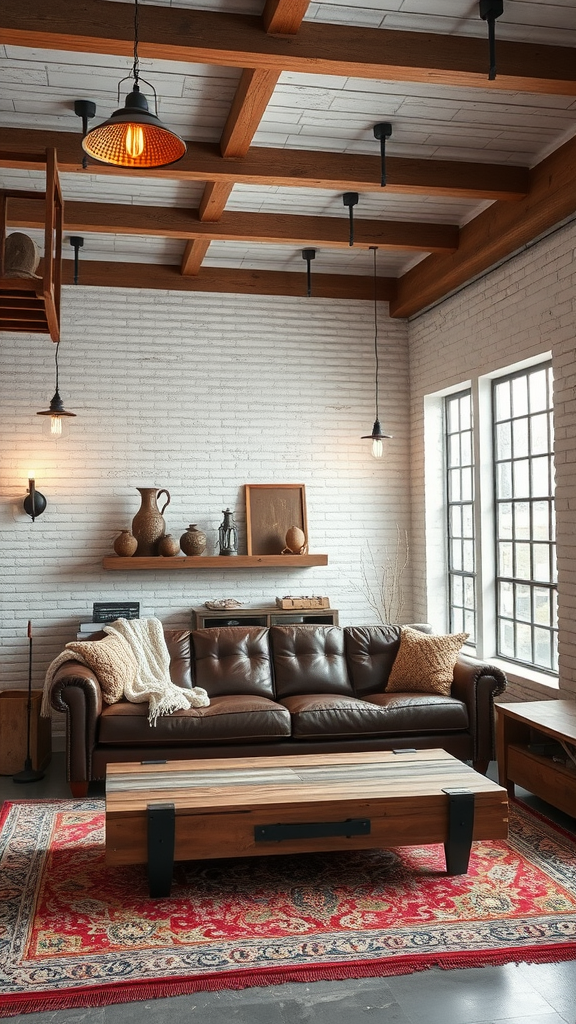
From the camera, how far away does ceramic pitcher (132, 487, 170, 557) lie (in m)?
6.87

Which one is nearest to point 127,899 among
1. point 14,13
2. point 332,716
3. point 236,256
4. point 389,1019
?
point 389,1019

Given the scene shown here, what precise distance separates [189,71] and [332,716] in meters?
3.49

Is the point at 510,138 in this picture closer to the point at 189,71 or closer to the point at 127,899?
the point at 189,71

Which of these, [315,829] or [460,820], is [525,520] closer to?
[460,820]

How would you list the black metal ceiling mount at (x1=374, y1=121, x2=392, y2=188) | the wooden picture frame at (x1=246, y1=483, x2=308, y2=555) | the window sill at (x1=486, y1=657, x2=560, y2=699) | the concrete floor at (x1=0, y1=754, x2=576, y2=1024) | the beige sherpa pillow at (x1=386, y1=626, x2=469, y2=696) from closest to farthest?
the concrete floor at (x1=0, y1=754, x2=576, y2=1024)
the black metal ceiling mount at (x1=374, y1=121, x2=392, y2=188)
the window sill at (x1=486, y1=657, x2=560, y2=699)
the beige sherpa pillow at (x1=386, y1=626, x2=469, y2=696)
the wooden picture frame at (x1=246, y1=483, x2=308, y2=555)

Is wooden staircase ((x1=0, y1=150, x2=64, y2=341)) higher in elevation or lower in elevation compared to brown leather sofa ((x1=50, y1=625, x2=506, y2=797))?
higher

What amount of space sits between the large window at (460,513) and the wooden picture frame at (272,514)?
1.23 m

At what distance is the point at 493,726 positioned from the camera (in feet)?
17.7

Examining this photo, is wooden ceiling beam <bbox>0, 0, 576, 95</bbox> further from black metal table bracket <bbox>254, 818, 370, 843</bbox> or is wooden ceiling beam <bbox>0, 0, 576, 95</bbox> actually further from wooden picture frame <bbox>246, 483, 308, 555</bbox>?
wooden picture frame <bbox>246, 483, 308, 555</bbox>

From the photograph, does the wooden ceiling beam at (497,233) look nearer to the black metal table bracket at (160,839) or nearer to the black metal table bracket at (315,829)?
the black metal table bracket at (315,829)

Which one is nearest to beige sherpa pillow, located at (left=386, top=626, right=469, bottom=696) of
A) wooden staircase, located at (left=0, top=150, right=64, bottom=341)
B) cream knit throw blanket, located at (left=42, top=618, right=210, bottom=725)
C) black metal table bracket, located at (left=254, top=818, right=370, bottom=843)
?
cream knit throw blanket, located at (left=42, top=618, right=210, bottom=725)

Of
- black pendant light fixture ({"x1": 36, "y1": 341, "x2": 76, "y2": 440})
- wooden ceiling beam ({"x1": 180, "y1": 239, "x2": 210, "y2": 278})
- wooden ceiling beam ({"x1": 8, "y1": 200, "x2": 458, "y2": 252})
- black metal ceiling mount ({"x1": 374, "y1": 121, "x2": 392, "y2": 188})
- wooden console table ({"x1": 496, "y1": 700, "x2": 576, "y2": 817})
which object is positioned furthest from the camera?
black pendant light fixture ({"x1": 36, "y1": 341, "x2": 76, "y2": 440})

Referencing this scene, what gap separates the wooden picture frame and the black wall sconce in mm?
1634

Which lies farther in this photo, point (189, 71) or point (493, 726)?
point (493, 726)
